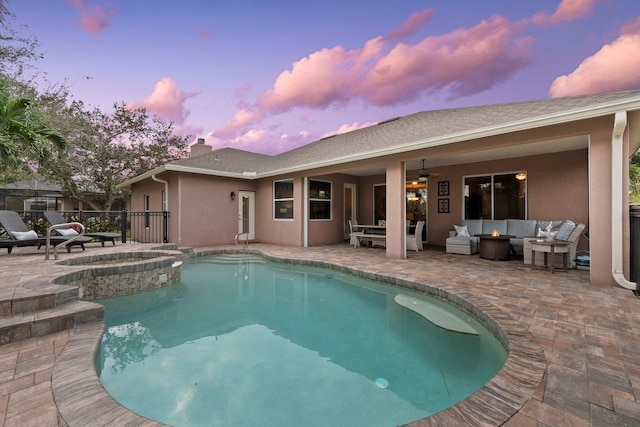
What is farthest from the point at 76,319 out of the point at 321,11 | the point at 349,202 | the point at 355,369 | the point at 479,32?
the point at 479,32

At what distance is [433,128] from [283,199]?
5596 millimetres

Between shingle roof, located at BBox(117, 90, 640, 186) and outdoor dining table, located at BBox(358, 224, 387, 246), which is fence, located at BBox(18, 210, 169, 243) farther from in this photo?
outdoor dining table, located at BBox(358, 224, 387, 246)

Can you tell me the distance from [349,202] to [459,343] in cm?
878

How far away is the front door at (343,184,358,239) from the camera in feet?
37.0

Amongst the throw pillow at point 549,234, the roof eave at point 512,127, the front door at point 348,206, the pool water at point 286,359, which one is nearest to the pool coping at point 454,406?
the pool water at point 286,359

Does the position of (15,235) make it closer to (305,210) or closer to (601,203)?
(305,210)

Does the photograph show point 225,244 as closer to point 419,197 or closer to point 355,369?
point 419,197

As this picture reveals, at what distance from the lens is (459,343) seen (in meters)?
2.94

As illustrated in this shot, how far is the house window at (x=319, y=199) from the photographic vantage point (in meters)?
9.78

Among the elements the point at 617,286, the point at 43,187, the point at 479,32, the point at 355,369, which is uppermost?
the point at 479,32

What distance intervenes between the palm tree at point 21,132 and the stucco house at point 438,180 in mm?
3255

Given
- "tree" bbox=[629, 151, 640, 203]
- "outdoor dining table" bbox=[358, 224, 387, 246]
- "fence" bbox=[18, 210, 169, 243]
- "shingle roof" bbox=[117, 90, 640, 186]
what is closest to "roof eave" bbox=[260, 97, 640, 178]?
"shingle roof" bbox=[117, 90, 640, 186]

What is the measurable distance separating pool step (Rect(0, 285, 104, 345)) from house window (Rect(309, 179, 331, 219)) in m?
7.19

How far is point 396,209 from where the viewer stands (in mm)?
7008
